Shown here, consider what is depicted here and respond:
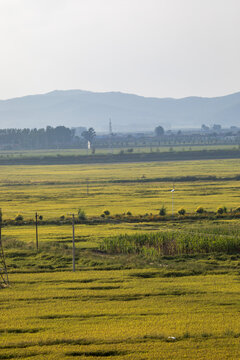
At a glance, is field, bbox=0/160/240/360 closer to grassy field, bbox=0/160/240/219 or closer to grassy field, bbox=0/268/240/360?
grassy field, bbox=0/268/240/360

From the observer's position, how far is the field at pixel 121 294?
17.5 m

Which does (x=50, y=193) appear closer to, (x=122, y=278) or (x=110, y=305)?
(x=122, y=278)

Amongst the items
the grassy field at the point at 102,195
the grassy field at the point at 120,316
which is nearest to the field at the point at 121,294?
the grassy field at the point at 120,316

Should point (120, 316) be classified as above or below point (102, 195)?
below

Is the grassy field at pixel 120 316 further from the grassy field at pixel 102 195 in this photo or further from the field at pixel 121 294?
the grassy field at pixel 102 195

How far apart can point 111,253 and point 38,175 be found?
75298mm

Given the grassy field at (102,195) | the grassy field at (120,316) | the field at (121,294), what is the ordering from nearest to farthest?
the grassy field at (120,316)
the field at (121,294)
the grassy field at (102,195)

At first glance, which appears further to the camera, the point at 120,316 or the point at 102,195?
the point at 102,195

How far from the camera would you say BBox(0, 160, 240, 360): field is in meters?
17.5

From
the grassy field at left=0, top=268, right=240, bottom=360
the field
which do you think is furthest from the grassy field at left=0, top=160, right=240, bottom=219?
the grassy field at left=0, top=268, right=240, bottom=360

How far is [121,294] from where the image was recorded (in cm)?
2397

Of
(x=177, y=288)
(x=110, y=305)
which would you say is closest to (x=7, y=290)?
(x=110, y=305)

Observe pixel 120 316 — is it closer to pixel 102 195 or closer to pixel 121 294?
pixel 121 294

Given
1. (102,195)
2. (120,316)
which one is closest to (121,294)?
(120,316)
